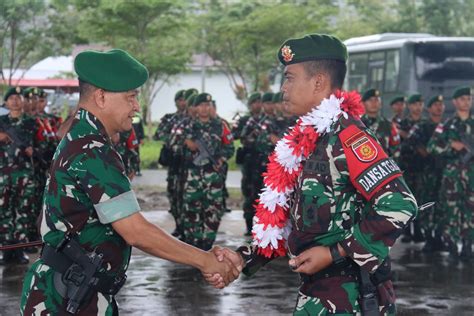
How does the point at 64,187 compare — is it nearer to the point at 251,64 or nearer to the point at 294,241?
the point at 294,241

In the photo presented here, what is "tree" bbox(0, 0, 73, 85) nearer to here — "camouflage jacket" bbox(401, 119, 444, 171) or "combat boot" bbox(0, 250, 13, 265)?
"combat boot" bbox(0, 250, 13, 265)

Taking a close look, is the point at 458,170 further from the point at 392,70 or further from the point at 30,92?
the point at 392,70

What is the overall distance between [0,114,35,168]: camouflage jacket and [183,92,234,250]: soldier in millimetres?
2017

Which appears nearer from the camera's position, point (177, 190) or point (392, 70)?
point (177, 190)

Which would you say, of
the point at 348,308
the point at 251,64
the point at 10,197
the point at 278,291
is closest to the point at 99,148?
the point at 348,308

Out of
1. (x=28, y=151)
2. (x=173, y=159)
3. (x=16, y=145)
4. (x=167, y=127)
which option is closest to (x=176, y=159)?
(x=173, y=159)

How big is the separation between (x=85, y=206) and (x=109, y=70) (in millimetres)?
593

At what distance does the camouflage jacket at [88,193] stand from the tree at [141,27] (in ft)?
77.5

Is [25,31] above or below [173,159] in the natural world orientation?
above

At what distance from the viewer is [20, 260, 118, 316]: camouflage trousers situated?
4168 millimetres

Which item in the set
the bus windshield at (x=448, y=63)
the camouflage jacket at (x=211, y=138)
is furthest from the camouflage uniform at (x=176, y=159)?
the bus windshield at (x=448, y=63)

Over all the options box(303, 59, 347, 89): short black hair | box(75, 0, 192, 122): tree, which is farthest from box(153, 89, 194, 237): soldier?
box(75, 0, 192, 122): tree

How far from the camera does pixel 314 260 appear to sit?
404 cm

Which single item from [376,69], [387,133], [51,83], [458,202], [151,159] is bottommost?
[151,159]
